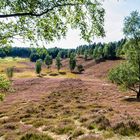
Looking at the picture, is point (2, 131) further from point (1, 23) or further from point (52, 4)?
point (52, 4)

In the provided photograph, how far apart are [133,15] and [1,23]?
40.1 m

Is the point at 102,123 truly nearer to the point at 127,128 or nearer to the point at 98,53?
the point at 127,128

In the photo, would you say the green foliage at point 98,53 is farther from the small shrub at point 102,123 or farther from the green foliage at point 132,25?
the small shrub at point 102,123

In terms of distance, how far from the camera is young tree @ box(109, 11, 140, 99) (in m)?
49.2

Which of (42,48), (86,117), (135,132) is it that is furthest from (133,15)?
(42,48)

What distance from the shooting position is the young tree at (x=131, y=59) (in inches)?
1937

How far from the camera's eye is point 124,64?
5491cm

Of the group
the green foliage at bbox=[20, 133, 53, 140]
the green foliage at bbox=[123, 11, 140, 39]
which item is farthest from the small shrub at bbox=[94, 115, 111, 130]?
the green foliage at bbox=[123, 11, 140, 39]

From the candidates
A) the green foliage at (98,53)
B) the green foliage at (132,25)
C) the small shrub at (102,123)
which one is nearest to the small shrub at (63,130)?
the small shrub at (102,123)

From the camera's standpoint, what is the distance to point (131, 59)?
171 ft

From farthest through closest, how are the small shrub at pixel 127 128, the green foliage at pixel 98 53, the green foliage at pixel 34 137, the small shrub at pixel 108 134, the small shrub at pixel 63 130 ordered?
the green foliage at pixel 98 53, the small shrub at pixel 63 130, the green foliage at pixel 34 137, the small shrub at pixel 127 128, the small shrub at pixel 108 134

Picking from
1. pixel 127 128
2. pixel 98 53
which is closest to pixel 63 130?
pixel 127 128

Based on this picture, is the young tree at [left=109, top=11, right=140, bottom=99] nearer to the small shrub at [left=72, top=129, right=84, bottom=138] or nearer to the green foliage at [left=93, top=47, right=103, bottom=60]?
the small shrub at [left=72, top=129, right=84, bottom=138]

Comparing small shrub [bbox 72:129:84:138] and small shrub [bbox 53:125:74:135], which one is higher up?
small shrub [bbox 72:129:84:138]
